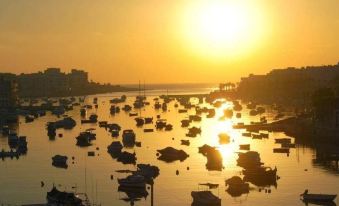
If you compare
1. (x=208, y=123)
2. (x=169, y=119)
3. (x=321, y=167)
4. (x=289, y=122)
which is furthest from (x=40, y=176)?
(x=169, y=119)

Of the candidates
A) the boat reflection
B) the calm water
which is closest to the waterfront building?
the calm water

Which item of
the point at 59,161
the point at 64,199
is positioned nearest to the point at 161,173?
the point at 59,161

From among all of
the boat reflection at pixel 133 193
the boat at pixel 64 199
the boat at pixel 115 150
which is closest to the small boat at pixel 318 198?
the boat reflection at pixel 133 193

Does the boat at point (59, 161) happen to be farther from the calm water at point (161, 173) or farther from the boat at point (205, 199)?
the boat at point (205, 199)

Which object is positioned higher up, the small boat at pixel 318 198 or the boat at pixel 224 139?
the boat at pixel 224 139

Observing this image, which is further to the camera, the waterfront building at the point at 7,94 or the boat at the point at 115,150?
the waterfront building at the point at 7,94

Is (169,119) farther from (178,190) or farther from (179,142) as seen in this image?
(178,190)

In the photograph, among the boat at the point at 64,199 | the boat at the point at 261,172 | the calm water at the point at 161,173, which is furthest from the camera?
the boat at the point at 261,172

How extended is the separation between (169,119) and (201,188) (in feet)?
213

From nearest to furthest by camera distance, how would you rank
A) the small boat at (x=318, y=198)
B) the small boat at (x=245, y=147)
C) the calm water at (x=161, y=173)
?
the small boat at (x=318, y=198), the calm water at (x=161, y=173), the small boat at (x=245, y=147)

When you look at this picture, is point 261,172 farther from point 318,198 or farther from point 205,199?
point 205,199

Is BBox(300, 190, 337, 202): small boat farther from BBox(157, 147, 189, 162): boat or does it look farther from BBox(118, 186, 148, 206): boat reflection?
BBox(157, 147, 189, 162): boat

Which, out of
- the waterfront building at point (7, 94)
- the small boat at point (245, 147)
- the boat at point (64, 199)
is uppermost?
the waterfront building at point (7, 94)

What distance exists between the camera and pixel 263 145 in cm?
6700
